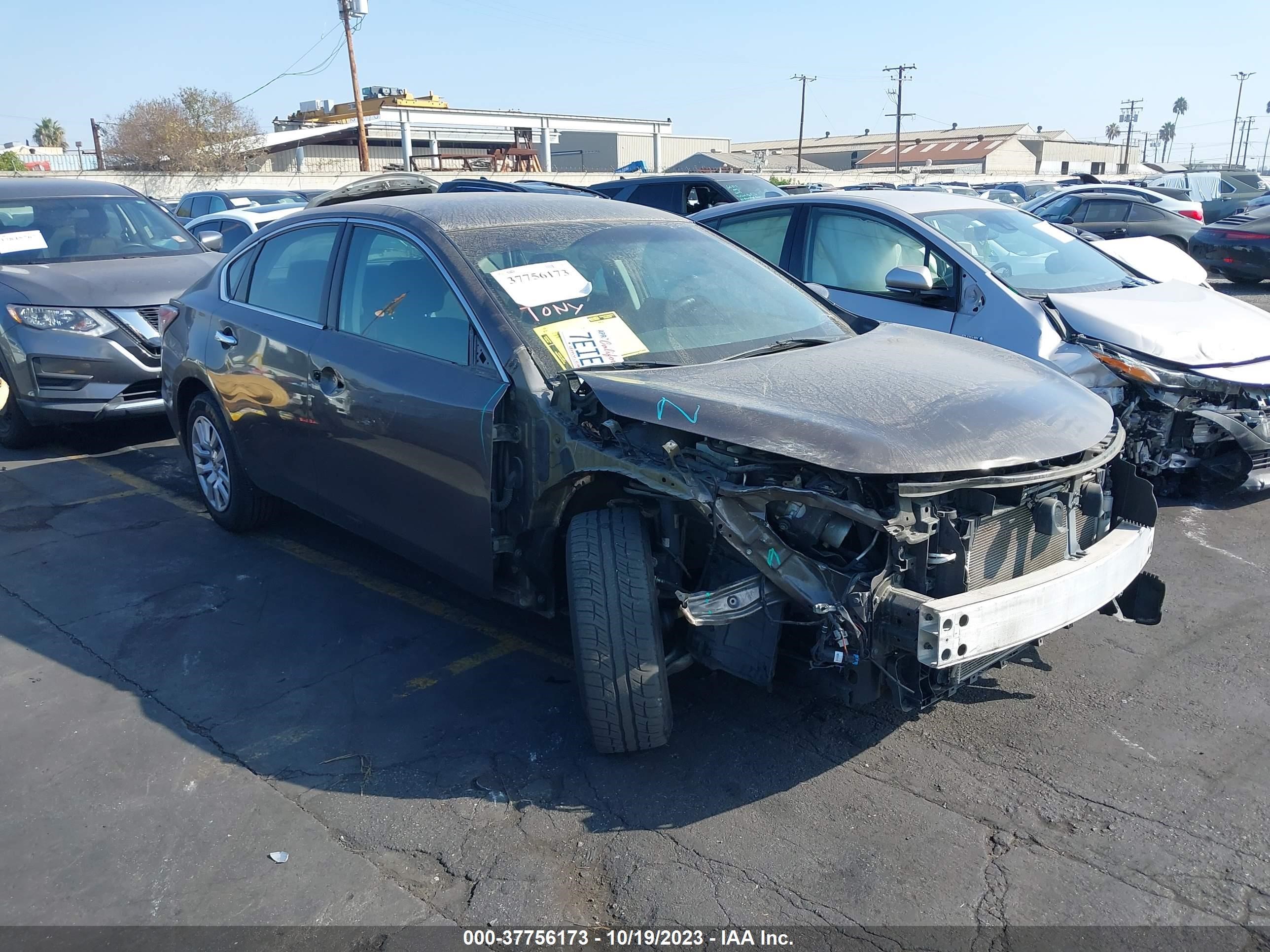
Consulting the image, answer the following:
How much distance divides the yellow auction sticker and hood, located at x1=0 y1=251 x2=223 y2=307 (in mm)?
4305

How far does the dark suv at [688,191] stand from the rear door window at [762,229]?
6.17 metres

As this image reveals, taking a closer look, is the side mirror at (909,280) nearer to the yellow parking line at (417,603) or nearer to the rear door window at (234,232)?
the yellow parking line at (417,603)

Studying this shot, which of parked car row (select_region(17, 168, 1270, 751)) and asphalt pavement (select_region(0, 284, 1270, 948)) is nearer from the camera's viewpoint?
asphalt pavement (select_region(0, 284, 1270, 948))

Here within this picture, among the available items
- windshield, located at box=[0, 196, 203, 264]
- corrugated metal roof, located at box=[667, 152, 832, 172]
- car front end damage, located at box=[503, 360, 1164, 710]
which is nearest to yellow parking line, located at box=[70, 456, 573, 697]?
car front end damage, located at box=[503, 360, 1164, 710]

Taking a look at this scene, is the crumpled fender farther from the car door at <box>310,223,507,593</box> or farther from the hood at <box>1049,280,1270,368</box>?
the car door at <box>310,223,507,593</box>

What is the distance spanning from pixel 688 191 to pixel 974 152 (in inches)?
2635

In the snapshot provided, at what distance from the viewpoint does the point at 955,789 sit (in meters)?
3.30

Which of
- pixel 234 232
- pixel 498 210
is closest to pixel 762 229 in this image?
pixel 498 210

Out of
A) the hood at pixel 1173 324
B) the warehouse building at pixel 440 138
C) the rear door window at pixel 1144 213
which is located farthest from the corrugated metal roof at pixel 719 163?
the hood at pixel 1173 324

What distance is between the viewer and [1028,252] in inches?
274

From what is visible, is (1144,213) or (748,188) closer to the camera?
(748,188)

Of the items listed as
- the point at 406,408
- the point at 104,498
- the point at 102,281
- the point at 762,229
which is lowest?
the point at 104,498

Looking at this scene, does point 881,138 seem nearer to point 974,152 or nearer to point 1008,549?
point 974,152

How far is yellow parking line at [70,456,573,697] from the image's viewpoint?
421 cm
